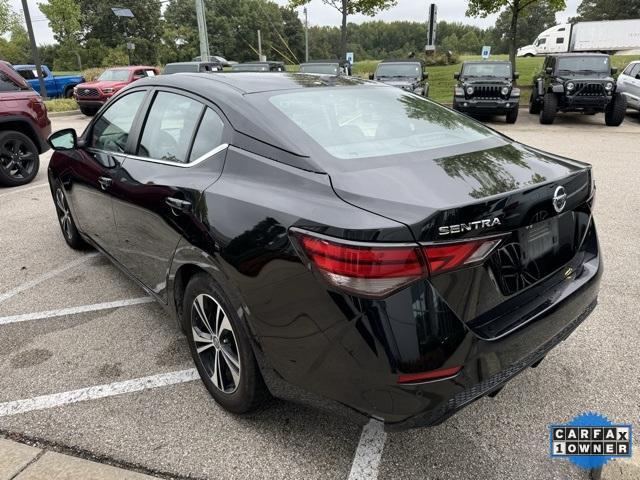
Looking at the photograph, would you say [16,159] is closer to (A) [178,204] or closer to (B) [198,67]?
(A) [178,204]

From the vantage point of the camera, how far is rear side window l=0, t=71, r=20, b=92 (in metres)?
7.27

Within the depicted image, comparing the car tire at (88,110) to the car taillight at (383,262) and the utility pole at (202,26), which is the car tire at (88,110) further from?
the car taillight at (383,262)

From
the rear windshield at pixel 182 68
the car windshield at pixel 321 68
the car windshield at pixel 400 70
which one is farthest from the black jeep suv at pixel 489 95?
the rear windshield at pixel 182 68

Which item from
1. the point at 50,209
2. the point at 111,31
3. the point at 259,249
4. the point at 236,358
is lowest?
the point at 50,209

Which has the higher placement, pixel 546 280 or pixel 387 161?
pixel 387 161

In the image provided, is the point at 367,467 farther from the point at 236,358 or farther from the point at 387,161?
the point at 387,161

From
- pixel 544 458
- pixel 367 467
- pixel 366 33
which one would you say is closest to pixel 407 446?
pixel 367 467

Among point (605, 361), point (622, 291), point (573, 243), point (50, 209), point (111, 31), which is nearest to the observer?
point (573, 243)

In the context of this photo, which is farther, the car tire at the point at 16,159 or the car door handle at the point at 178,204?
the car tire at the point at 16,159

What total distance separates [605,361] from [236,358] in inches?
82.0

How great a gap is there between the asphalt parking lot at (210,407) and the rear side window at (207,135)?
1243 millimetres

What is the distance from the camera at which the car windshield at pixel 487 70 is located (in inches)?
563

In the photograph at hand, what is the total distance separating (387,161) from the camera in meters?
2.08

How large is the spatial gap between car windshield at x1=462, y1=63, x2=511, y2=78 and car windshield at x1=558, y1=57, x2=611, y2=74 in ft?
4.67
